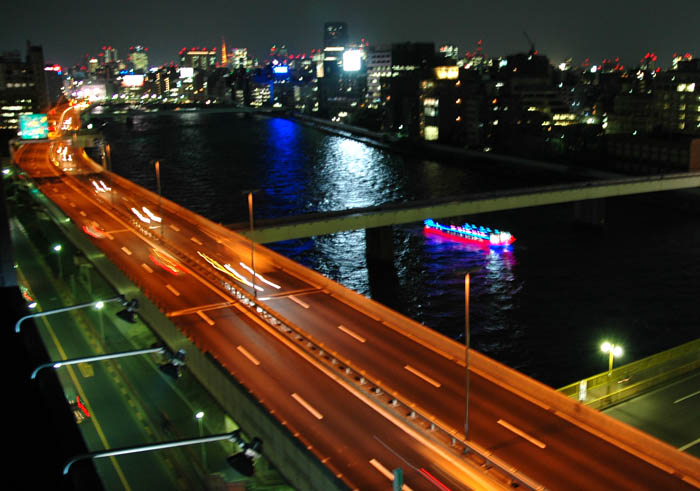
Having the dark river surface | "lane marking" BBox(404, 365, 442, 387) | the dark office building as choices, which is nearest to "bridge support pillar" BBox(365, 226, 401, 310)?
the dark river surface

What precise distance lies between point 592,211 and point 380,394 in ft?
92.9

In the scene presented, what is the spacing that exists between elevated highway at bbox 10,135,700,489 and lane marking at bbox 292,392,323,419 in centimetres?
1

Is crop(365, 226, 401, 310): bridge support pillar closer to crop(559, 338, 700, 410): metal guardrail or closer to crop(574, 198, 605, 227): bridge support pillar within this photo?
crop(559, 338, 700, 410): metal guardrail

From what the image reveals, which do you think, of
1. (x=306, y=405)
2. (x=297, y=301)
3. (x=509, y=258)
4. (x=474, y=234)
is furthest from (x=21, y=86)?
(x=306, y=405)

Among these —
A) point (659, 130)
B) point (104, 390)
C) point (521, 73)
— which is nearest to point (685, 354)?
point (104, 390)

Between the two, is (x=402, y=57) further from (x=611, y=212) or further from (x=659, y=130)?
(x=611, y=212)

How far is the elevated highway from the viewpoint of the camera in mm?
7648

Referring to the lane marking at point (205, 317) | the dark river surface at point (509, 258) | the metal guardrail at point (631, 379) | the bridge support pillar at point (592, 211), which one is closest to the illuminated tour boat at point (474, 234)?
the dark river surface at point (509, 258)

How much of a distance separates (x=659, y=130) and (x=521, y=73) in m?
27.3

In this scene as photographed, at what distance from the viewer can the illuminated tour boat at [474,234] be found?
30.2 metres

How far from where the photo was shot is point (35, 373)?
668 centimetres

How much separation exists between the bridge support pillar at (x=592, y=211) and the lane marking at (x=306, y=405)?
28.4 m

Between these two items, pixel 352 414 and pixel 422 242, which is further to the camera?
pixel 422 242

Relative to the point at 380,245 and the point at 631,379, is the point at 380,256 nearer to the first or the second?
the point at 380,245
